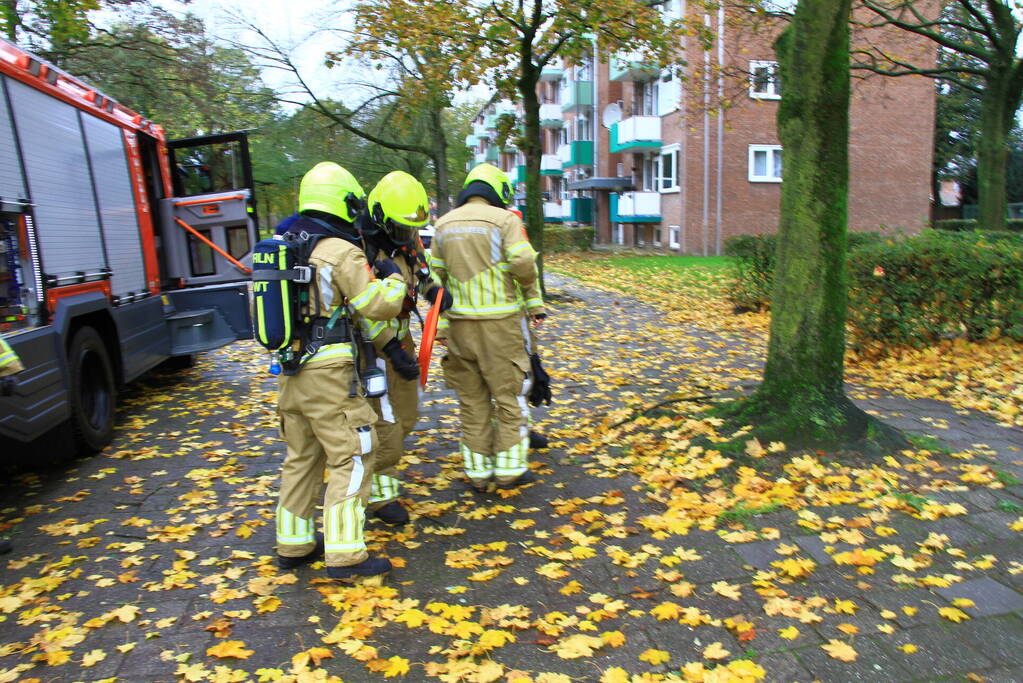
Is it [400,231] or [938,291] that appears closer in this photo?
[400,231]

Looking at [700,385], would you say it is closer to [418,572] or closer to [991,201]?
[418,572]

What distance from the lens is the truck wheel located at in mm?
5961

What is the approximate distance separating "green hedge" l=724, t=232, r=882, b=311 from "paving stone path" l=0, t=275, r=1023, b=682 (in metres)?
5.30

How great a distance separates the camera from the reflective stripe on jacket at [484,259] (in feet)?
16.1

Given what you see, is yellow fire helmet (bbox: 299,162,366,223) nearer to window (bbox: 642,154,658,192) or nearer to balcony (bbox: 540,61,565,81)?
window (bbox: 642,154,658,192)

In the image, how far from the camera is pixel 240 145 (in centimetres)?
948

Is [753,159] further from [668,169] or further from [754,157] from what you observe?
[668,169]

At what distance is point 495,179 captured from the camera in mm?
5094

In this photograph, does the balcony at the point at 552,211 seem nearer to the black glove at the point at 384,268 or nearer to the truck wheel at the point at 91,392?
the truck wheel at the point at 91,392

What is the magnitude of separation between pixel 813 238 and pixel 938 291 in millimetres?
3858

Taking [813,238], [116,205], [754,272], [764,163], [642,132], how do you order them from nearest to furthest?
[813,238]
[116,205]
[754,272]
[764,163]
[642,132]

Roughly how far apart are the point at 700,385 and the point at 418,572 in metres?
4.10

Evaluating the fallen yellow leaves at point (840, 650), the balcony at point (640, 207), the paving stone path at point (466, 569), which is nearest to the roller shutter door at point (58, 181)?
the paving stone path at point (466, 569)

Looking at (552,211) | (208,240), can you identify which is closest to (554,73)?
(552,211)
